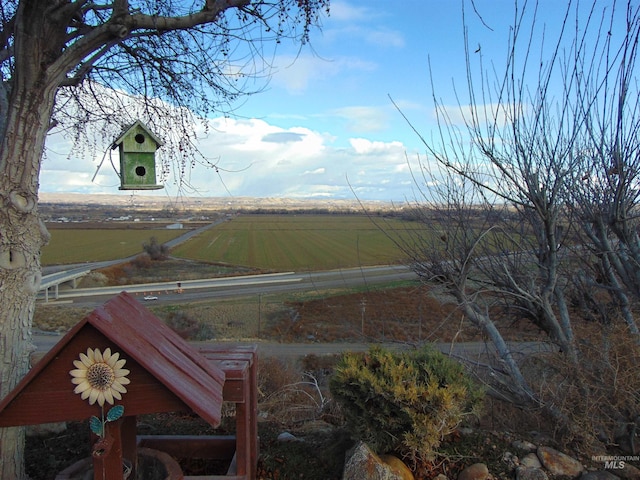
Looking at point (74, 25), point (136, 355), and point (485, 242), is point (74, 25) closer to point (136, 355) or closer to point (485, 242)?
point (136, 355)

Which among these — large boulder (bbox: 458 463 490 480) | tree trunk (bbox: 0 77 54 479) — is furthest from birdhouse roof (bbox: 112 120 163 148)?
large boulder (bbox: 458 463 490 480)

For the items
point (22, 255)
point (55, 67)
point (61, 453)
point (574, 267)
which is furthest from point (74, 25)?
point (574, 267)

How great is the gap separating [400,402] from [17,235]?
3.16 meters

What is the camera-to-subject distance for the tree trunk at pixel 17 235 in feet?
11.2

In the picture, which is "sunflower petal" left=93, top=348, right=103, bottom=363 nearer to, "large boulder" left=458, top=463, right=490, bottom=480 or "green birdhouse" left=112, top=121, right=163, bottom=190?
"green birdhouse" left=112, top=121, right=163, bottom=190

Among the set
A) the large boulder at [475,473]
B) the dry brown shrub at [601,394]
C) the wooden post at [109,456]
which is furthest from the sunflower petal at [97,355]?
the dry brown shrub at [601,394]

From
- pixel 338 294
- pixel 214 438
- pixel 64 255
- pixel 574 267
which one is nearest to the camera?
pixel 214 438

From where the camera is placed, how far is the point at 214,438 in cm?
395

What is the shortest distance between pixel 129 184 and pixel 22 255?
1.21 m

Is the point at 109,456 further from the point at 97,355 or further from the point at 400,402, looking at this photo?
the point at 400,402

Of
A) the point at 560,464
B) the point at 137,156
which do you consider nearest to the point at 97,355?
the point at 137,156

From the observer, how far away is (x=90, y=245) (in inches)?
3009

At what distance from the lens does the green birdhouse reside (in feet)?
14.5

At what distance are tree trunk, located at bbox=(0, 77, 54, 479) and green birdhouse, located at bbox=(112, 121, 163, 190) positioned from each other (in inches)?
Answer: 34.5
